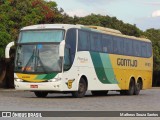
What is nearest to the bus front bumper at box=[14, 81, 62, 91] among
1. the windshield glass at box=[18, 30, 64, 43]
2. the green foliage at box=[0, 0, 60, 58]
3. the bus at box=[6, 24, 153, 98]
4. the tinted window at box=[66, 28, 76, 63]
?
the bus at box=[6, 24, 153, 98]

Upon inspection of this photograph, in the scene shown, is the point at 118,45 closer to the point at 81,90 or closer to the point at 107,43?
the point at 107,43

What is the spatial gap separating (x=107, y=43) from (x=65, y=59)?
4.81 m

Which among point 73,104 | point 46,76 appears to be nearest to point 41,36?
point 46,76

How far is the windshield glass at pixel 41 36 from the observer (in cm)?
2708

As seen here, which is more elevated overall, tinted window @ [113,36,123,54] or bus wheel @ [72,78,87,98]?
tinted window @ [113,36,123,54]

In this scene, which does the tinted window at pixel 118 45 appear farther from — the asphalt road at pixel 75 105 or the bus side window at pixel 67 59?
the asphalt road at pixel 75 105

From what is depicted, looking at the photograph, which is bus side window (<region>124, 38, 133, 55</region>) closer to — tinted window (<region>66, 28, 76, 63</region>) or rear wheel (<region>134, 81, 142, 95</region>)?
rear wheel (<region>134, 81, 142, 95</region>)

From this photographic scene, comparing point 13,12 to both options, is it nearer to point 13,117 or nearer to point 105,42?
point 105,42

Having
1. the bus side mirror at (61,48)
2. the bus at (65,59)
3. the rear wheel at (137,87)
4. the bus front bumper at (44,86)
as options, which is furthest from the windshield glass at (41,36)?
the rear wheel at (137,87)

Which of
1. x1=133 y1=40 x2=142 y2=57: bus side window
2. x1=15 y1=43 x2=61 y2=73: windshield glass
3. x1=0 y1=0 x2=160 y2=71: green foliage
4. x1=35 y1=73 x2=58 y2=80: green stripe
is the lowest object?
x1=35 y1=73 x2=58 y2=80: green stripe

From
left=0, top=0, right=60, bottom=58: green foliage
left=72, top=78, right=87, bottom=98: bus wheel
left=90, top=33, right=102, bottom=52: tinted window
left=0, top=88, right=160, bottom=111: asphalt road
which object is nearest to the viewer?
left=0, top=88, right=160, bottom=111: asphalt road

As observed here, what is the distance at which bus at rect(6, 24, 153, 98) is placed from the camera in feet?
88.0

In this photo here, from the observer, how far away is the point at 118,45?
107 feet

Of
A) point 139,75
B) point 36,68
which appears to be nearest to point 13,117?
point 36,68
